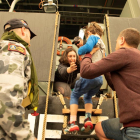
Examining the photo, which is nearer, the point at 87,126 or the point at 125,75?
the point at 125,75

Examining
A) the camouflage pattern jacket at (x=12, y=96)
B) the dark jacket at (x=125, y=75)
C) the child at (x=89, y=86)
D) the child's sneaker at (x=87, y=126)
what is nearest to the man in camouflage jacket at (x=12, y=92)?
the camouflage pattern jacket at (x=12, y=96)

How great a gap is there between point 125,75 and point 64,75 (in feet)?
4.95

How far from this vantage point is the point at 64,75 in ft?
8.70

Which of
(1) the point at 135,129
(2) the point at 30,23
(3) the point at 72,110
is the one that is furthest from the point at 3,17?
(1) the point at 135,129

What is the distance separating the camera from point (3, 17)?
339 cm

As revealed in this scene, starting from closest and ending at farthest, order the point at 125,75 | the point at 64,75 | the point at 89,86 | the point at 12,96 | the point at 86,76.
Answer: the point at 12,96 < the point at 125,75 < the point at 86,76 < the point at 89,86 < the point at 64,75

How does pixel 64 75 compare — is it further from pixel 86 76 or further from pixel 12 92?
pixel 12 92

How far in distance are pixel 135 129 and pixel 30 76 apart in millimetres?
851

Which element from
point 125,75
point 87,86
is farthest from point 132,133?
point 87,86

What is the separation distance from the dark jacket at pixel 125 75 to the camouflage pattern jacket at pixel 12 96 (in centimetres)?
52

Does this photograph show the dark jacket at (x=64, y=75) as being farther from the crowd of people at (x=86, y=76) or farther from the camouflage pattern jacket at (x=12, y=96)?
the camouflage pattern jacket at (x=12, y=96)

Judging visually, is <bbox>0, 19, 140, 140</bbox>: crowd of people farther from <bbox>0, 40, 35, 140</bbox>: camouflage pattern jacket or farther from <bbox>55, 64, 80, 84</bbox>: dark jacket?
<bbox>55, 64, 80, 84</bbox>: dark jacket

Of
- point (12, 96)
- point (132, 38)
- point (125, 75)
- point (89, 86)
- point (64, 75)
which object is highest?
point (64, 75)

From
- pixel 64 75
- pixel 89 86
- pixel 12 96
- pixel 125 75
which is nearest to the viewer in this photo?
pixel 12 96
